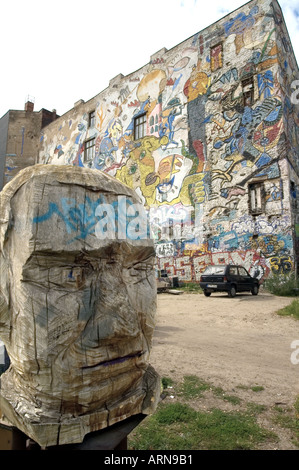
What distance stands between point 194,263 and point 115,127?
10.5 meters

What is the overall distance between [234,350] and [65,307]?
4595mm

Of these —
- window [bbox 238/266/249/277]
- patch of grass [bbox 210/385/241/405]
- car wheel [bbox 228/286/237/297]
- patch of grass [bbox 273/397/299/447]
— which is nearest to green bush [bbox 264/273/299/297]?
window [bbox 238/266/249/277]

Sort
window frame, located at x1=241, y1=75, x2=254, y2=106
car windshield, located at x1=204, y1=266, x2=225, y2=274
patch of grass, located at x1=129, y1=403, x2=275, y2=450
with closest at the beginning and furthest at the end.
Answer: patch of grass, located at x1=129, y1=403, x2=275, y2=450 < car windshield, located at x1=204, y1=266, x2=225, y2=274 < window frame, located at x1=241, y1=75, x2=254, y2=106

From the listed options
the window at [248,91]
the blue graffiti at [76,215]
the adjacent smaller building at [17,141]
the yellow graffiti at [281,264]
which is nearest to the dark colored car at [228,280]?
the yellow graffiti at [281,264]

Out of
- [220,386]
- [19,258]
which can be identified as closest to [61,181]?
[19,258]

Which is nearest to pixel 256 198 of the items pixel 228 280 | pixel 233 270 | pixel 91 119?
pixel 233 270

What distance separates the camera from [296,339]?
5941 mm

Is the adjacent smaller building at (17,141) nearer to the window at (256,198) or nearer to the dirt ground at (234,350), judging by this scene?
the window at (256,198)

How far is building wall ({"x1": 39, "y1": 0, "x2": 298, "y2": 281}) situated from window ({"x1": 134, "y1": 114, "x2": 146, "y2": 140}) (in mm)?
298

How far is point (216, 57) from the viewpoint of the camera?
47.8 feet

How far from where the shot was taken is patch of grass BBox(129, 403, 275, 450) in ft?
7.42

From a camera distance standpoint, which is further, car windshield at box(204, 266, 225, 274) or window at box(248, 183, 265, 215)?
window at box(248, 183, 265, 215)

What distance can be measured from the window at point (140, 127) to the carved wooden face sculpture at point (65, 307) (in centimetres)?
1706

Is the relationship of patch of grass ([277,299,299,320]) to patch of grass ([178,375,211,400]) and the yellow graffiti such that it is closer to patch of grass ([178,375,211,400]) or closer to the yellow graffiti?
the yellow graffiti
